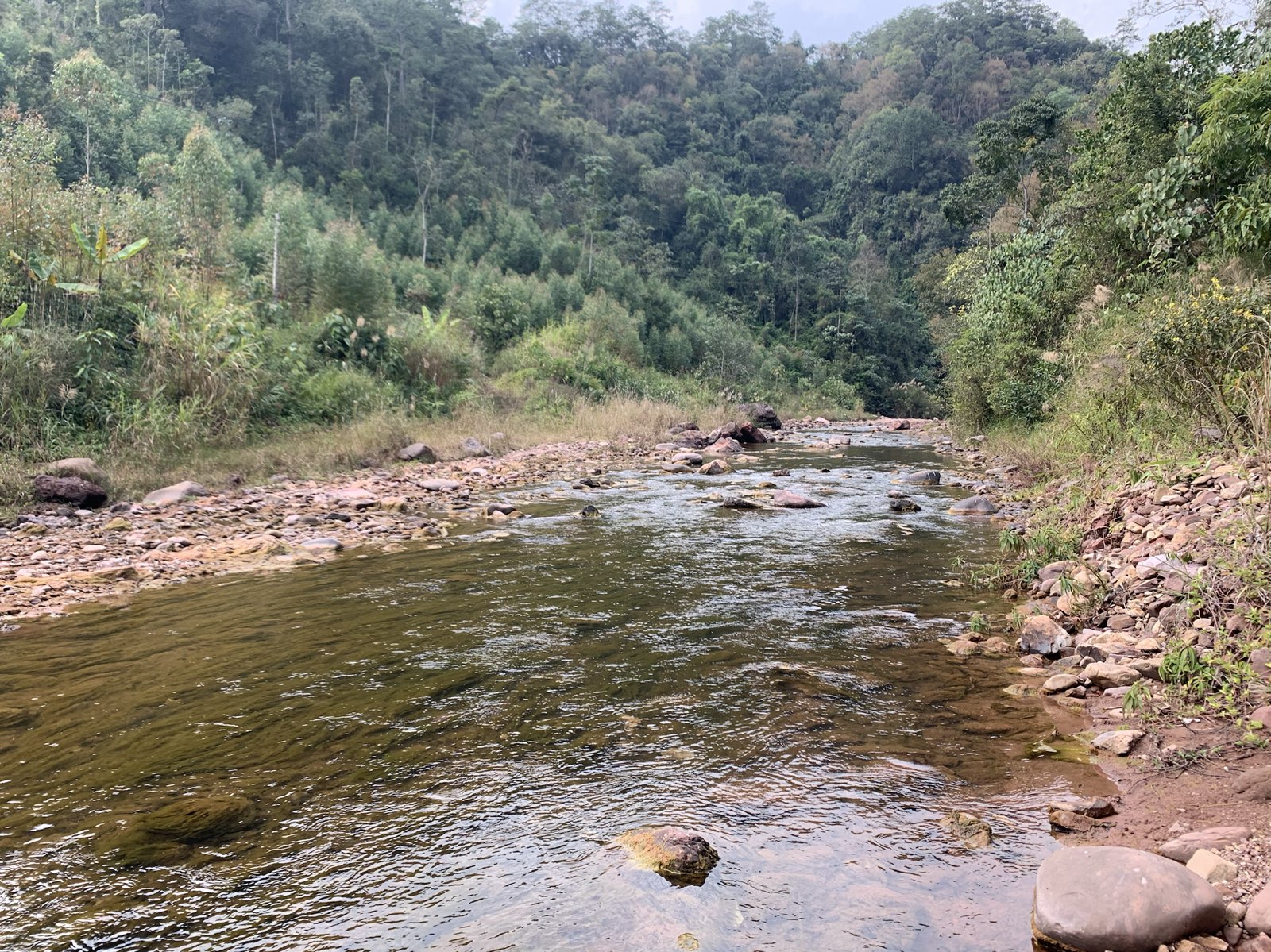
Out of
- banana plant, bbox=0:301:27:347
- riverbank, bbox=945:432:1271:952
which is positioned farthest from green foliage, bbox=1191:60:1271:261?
banana plant, bbox=0:301:27:347

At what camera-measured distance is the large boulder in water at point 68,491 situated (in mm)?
7730

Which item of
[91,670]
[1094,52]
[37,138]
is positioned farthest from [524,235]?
[1094,52]

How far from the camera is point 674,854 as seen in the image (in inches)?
99.3

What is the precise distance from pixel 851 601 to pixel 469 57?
5692cm

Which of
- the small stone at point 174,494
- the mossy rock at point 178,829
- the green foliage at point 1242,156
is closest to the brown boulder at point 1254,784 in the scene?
the mossy rock at point 178,829

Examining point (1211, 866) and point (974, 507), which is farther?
point (974, 507)

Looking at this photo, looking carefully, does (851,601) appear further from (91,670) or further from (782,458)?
(782,458)

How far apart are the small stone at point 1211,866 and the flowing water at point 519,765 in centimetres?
43

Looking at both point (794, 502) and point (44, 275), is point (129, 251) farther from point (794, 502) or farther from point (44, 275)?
point (794, 502)

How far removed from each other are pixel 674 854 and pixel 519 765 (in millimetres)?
865

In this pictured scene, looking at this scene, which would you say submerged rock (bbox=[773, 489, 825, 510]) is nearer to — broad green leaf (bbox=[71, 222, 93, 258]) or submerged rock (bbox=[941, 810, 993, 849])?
submerged rock (bbox=[941, 810, 993, 849])

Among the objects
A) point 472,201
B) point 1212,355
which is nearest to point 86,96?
point 472,201

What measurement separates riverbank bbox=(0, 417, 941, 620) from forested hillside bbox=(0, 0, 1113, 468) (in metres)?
1.92

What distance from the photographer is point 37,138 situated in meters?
11.3
